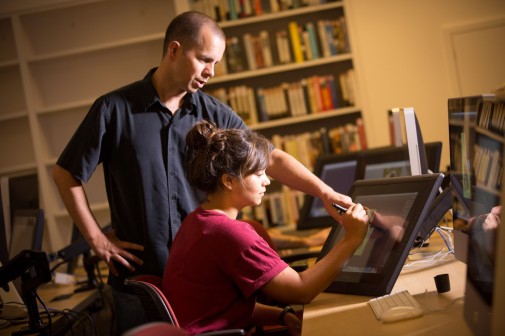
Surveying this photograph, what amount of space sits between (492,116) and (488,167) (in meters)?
0.12

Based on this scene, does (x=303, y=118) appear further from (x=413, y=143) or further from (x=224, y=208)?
(x=224, y=208)

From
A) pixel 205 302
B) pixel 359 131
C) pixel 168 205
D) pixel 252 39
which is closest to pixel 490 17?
pixel 359 131

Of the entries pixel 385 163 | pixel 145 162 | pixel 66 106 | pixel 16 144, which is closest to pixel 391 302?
pixel 145 162

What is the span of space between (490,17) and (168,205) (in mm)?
3719

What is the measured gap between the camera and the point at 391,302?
5.51 ft

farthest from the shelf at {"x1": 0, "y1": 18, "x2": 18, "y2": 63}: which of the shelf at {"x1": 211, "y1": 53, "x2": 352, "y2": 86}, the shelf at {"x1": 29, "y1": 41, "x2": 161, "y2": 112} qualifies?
the shelf at {"x1": 211, "y1": 53, "x2": 352, "y2": 86}

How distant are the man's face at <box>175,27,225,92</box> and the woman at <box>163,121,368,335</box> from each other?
35 cm

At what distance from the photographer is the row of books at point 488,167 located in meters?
1.46

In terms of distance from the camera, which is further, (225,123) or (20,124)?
(20,124)

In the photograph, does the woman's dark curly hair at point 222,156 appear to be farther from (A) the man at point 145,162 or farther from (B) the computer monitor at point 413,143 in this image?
(B) the computer monitor at point 413,143

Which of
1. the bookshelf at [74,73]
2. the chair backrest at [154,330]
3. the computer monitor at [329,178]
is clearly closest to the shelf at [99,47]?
the bookshelf at [74,73]

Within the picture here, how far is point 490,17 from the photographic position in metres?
5.21

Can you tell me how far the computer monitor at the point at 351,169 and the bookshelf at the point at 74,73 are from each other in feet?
5.52

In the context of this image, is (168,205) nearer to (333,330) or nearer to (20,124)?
(333,330)
